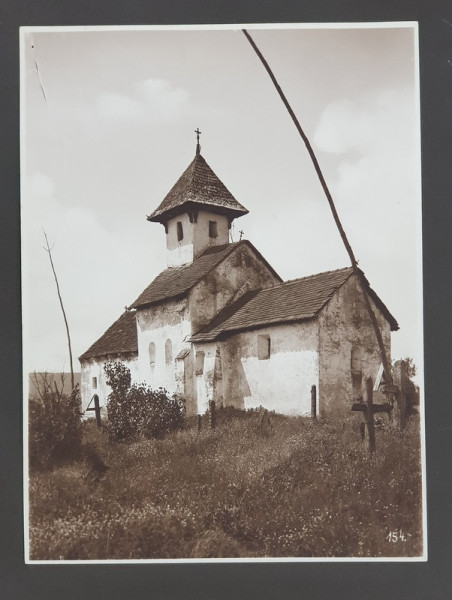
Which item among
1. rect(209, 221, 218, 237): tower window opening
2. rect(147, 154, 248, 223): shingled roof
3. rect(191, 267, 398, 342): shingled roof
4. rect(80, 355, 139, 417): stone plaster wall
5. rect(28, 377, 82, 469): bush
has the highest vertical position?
rect(147, 154, 248, 223): shingled roof

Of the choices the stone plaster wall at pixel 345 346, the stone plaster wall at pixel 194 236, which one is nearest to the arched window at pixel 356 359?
the stone plaster wall at pixel 345 346

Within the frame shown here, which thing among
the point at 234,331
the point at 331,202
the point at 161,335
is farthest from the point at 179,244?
the point at 331,202

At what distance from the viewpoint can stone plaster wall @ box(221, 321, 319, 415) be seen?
20.0 feet

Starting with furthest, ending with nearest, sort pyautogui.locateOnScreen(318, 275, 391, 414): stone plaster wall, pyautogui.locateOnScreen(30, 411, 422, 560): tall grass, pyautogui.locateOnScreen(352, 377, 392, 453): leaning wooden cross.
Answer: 1. pyautogui.locateOnScreen(318, 275, 391, 414): stone plaster wall
2. pyautogui.locateOnScreen(352, 377, 392, 453): leaning wooden cross
3. pyautogui.locateOnScreen(30, 411, 422, 560): tall grass

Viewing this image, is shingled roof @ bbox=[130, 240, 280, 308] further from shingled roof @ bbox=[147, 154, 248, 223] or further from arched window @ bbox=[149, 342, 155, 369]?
arched window @ bbox=[149, 342, 155, 369]

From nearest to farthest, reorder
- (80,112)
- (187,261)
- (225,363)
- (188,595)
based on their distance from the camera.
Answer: (188,595)
(80,112)
(225,363)
(187,261)

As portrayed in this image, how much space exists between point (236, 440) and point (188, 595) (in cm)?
173

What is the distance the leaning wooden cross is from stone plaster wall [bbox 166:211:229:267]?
312cm

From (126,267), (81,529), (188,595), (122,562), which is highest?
(126,267)

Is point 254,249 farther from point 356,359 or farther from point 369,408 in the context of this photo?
point 369,408

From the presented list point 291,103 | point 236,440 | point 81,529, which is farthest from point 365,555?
point 291,103

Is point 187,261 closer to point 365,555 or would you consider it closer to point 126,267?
point 126,267

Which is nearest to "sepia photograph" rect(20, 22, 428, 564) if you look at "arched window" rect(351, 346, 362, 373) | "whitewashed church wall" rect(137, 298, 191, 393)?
"arched window" rect(351, 346, 362, 373)

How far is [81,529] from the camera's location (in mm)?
5477
